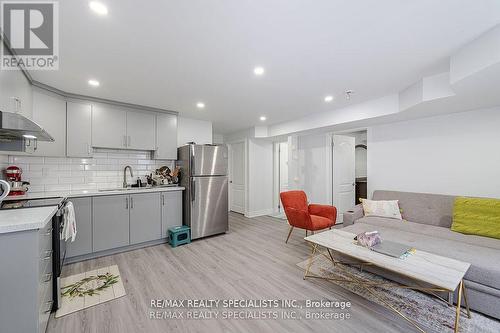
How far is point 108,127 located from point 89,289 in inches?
92.8

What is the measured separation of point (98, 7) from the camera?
1.40 metres

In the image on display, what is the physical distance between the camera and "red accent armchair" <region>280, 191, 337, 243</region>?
310cm

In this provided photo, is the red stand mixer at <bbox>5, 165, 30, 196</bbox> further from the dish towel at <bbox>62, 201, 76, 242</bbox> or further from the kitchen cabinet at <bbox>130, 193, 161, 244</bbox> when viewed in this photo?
the kitchen cabinet at <bbox>130, 193, 161, 244</bbox>

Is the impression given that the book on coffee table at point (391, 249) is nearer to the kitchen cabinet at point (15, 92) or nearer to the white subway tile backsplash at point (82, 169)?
the kitchen cabinet at point (15, 92)

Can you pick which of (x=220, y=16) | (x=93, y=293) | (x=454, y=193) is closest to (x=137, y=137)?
(x=93, y=293)

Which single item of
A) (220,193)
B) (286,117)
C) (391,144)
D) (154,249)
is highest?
(286,117)

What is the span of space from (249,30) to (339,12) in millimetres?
669

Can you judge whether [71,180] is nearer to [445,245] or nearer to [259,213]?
[259,213]

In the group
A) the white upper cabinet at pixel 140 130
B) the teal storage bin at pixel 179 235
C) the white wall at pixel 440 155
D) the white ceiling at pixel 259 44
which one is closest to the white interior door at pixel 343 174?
the white wall at pixel 440 155

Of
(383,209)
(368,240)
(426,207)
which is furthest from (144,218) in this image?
(426,207)

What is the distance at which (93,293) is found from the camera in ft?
6.95

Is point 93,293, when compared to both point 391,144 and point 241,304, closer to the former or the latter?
point 241,304

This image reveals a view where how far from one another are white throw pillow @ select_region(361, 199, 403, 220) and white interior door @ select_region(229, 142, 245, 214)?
317cm

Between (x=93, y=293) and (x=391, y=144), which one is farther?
(x=391, y=144)
